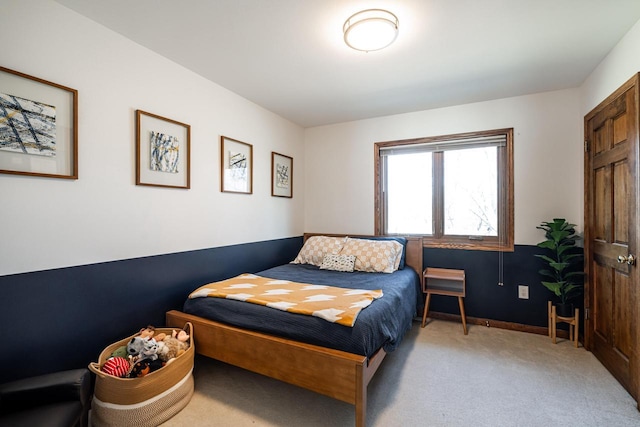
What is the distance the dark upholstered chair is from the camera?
123 centimetres

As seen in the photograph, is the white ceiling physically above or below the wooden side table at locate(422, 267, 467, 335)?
above

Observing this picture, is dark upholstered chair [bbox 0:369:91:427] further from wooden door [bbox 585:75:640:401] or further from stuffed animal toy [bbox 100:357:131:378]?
wooden door [bbox 585:75:640:401]

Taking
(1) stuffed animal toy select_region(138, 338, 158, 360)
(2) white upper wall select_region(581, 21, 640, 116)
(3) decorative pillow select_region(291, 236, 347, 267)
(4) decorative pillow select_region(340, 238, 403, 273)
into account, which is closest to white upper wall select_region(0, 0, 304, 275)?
(1) stuffed animal toy select_region(138, 338, 158, 360)

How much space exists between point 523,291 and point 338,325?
7.85ft

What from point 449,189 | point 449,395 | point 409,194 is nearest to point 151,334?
point 449,395

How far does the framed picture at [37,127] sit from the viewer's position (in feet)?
4.89

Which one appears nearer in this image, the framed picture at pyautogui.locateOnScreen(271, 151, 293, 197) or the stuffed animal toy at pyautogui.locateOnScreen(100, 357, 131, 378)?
the stuffed animal toy at pyautogui.locateOnScreen(100, 357, 131, 378)

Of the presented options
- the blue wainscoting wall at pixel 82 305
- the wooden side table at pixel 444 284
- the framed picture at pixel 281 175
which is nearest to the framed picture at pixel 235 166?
the framed picture at pixel 281 175

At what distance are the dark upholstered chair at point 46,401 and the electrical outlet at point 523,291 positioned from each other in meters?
3.60

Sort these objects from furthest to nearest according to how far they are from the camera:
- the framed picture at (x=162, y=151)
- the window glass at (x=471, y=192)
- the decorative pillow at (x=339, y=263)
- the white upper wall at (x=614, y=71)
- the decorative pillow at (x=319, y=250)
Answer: the decorative pillow at (x=319, y=250) → the window glass at (x=471, y=192) → the decorative pillow at (x=339, y=263) → the framed picture at (x=162, y=151) → the white upper wall at (x=614, y=71)

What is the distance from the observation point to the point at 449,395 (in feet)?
6.31

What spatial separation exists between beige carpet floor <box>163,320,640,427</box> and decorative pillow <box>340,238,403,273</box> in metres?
0.80

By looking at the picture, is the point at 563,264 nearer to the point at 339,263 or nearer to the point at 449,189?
the point at 449,189

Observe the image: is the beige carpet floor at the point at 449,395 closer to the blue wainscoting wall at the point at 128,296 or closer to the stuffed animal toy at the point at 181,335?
the stuffed animal toy at the point at 181,335
